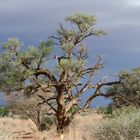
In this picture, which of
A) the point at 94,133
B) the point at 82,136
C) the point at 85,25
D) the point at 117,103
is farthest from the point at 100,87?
the point at 94,133

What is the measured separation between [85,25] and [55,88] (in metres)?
4.45

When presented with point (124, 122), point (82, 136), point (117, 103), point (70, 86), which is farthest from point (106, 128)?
point (117, 103)

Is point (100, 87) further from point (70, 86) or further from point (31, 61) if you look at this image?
point (31, 61)

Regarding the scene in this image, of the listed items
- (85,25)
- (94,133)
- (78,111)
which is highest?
(85,25)

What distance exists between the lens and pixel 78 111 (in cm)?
3225

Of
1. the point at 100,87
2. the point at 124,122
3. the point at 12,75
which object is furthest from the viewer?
the point at 100,87

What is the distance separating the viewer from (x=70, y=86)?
103 ft

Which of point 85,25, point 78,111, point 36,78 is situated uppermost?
point 85,25

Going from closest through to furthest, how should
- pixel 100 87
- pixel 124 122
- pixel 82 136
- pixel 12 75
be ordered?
pixel 124 122 < pixel 82 136 < pixel 12 75 < pixel 100 87

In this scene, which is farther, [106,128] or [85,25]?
[85,25]

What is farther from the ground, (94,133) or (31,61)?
(31,61)

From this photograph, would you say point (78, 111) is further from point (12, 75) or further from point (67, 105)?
point (12, 75)

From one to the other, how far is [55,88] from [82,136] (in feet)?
26.6

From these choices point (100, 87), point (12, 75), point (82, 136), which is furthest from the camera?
point (100, 87)
